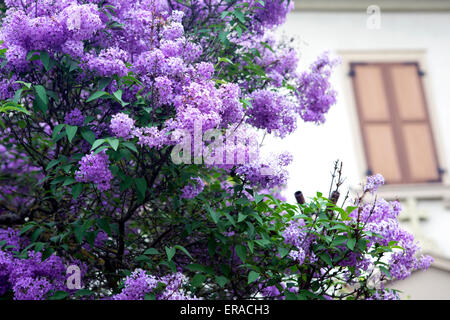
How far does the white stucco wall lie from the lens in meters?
7.68

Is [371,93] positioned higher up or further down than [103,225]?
higher up

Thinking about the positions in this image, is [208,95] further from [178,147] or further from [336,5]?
[336,5]

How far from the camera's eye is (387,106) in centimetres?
832

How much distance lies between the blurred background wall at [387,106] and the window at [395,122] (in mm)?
15

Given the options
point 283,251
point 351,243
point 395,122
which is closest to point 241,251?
point 283,251

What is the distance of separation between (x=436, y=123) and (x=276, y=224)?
5.94m

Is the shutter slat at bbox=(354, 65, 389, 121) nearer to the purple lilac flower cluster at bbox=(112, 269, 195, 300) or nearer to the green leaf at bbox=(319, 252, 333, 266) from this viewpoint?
the green leaf at bbox=(319, 252, 333, 266)

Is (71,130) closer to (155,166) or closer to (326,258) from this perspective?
(155,166)

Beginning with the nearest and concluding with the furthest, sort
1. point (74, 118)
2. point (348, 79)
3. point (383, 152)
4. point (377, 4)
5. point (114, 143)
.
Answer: point (114, 143) < point (74, 118) < point (383, 152) < point (348, 79) < point (377, 4)

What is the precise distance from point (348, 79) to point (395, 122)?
941mm

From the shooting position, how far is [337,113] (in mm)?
8109

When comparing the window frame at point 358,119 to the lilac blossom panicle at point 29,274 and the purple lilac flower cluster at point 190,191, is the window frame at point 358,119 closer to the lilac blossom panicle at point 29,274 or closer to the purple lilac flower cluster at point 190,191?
the purple lilac flower cluster at point 190,191

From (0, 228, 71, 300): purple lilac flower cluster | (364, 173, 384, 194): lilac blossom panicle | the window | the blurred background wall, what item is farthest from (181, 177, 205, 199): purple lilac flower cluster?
the window
